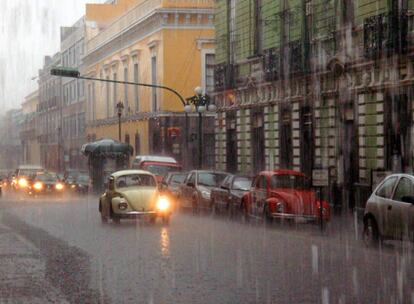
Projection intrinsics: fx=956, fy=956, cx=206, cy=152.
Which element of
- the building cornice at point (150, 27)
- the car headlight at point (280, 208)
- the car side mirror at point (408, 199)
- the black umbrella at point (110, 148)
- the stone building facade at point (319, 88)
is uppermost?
the building cornice at point (150, 27)

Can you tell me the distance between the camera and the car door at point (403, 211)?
16.8m

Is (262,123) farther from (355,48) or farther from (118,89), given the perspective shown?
(118,89)

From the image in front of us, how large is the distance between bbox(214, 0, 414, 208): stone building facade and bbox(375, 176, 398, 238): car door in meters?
9.99

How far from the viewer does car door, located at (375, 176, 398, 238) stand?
57.4 ft

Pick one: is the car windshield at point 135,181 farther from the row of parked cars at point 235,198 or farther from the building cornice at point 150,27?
the building cornice at point 150,27

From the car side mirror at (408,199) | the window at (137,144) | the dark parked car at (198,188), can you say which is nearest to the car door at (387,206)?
the car side mirror at (408,199)

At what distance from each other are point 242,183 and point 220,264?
1300 centimetres

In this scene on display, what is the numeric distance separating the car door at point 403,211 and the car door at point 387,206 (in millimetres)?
96

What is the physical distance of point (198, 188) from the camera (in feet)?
104

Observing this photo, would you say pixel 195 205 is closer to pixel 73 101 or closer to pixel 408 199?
pixel 408 199

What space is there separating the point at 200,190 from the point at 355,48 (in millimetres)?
6868

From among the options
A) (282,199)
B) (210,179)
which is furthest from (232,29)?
(282,199)

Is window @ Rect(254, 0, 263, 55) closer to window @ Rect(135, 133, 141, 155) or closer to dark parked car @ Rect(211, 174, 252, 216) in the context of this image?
dark parked car @ Rect(211, 174, 252, 216)

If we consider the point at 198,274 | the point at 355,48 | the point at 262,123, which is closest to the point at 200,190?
the point at 355,48
